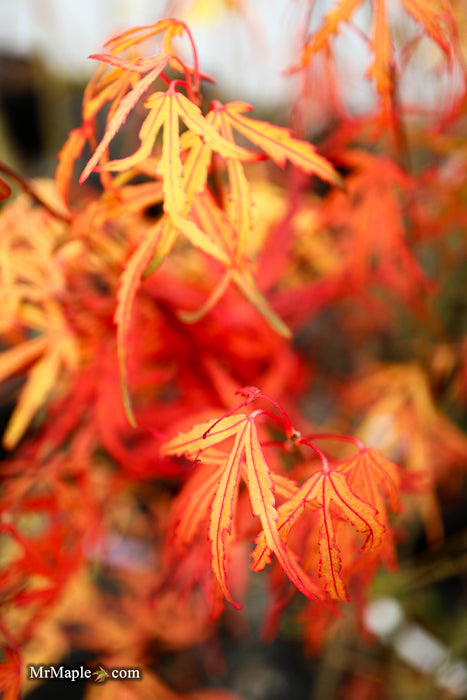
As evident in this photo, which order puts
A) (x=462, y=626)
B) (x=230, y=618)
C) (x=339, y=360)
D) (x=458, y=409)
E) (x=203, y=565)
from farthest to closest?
(x=339, y=360)
(x=458, y=409)
(x=230, y=618)
(x=462, y=626)
(x=203, y=565)

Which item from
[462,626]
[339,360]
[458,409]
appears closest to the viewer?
[462,626]

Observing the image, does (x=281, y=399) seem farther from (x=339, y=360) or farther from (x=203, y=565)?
(x=339, y=360)

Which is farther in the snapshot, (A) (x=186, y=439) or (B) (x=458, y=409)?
(B) (x=458, y=409)

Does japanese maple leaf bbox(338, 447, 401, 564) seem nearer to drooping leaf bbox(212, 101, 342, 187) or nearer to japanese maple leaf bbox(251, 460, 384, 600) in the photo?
japanese maple leaf bbox(251, 460, 384, 600)

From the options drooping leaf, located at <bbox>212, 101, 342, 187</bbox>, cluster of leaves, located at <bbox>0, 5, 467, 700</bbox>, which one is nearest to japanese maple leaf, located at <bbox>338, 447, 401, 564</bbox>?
cluster of leaves, located at <bbox>0, 5, 467, 700</bbox>

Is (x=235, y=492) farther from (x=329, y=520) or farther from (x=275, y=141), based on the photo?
(x=275, y=141)

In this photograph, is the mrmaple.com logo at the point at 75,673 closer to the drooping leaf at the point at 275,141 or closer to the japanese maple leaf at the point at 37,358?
the japanese maple leaf at the point at 37,358

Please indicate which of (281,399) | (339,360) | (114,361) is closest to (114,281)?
(114,361)
